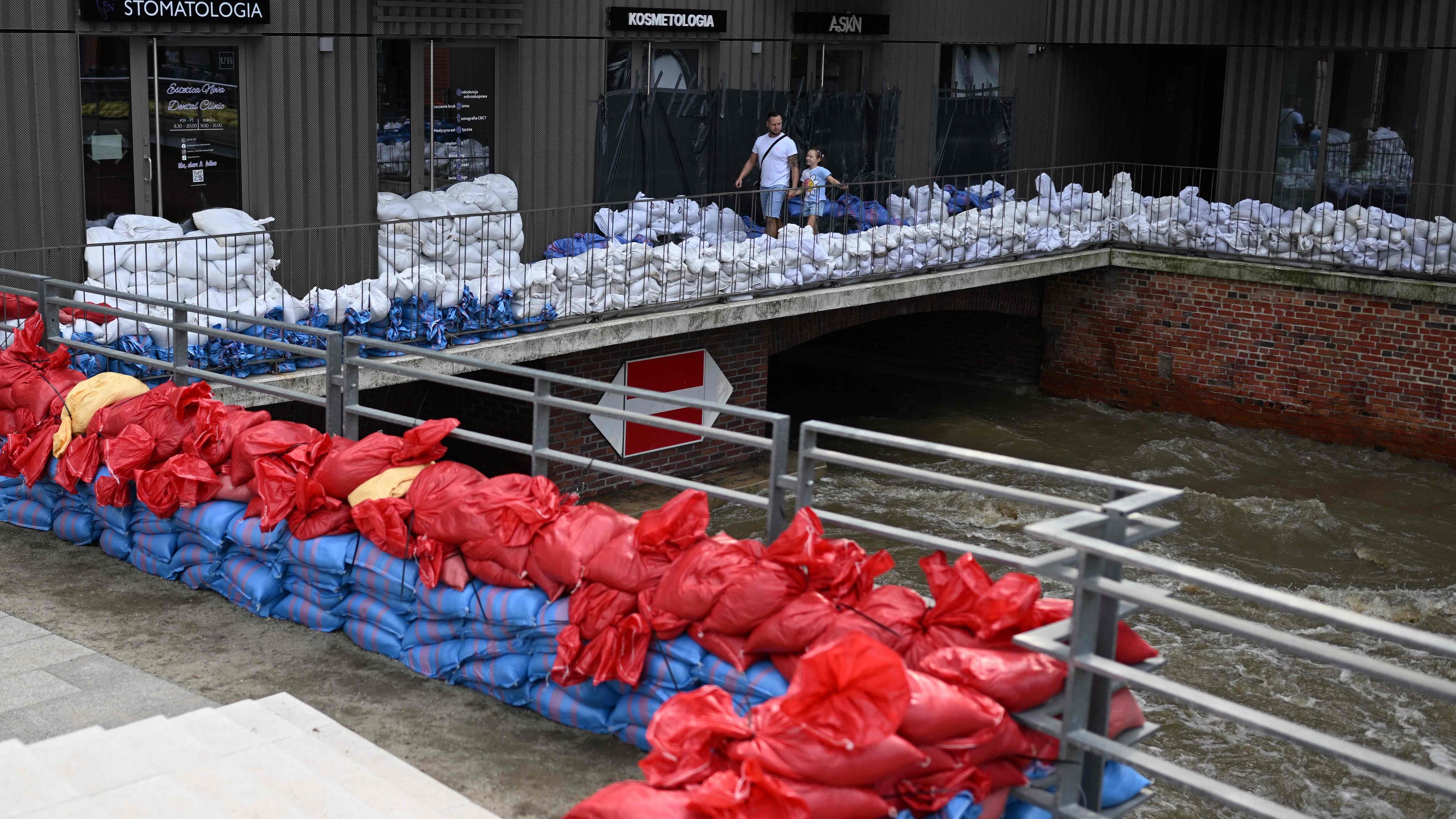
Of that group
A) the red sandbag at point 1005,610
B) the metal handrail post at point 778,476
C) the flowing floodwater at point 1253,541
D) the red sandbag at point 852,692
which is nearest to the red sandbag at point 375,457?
the metal handrail post at point 778,476

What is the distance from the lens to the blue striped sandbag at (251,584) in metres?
6.23

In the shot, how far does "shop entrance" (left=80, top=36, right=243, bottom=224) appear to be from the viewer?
10805 mm

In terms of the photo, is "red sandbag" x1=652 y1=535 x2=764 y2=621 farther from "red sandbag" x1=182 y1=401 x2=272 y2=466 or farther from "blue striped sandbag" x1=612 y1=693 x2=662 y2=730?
"red sandbag" x1=182 y1=401 x2=272 y2=466

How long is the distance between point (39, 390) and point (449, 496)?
110 inches

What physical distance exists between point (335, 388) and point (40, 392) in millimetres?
1534

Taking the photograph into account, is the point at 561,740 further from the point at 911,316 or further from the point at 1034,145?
the point at 1034,145

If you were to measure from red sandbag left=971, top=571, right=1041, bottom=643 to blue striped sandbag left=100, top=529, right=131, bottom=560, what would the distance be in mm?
4110

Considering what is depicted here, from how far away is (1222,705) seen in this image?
397cm

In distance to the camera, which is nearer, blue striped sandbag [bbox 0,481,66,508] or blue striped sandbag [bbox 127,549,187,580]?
blue striped sandbag [bbox 127,549,187,580]

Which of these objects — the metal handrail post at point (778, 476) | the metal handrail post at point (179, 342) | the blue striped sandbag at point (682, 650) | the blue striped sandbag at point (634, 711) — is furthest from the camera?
the metal handrail post at point (179, 342)

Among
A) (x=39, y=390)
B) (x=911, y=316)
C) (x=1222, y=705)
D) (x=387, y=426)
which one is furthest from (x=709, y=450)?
(x=1222, y=705)

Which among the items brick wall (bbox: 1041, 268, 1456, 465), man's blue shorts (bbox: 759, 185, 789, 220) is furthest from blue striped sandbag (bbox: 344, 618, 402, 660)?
brick wall (bbox: 1041, 268, 1456, 465)

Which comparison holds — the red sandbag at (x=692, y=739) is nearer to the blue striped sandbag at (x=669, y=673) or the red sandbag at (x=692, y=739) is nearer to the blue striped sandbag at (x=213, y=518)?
the blue striped sandbag at (x=669, y=673)

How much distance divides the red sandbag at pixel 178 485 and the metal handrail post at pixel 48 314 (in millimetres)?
2001
